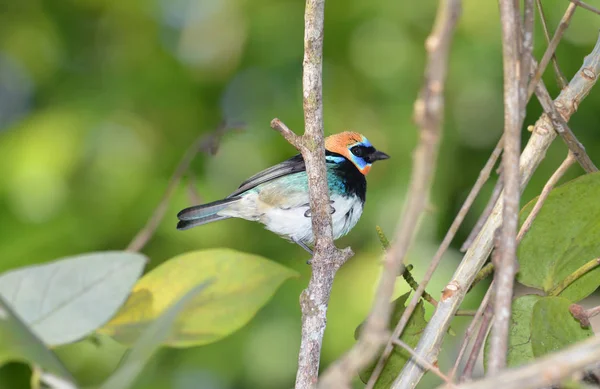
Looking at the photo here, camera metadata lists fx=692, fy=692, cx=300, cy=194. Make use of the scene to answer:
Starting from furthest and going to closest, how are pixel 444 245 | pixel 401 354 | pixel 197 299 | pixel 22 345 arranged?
pixel 401 354
pixel 444 245
pixel 197 299
pixel 22 345

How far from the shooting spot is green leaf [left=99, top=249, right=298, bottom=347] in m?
0.90

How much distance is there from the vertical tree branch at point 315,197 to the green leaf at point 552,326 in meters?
0.37

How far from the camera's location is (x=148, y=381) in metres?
2.62

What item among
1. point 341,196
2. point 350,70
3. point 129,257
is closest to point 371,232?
point 341,196

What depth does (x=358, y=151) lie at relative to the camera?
2.91m

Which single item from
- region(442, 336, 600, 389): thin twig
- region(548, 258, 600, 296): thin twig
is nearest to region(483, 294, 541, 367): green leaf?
region(548, 258, 600, 296): thin twig

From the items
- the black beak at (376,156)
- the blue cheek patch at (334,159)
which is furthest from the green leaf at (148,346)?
the black beak at (376,156)

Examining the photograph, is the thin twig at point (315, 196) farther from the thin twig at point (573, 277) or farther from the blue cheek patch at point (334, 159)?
the blue cheek patch at point (334, 159)

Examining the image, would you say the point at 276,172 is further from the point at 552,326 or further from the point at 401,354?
Answer: the point at 552,326

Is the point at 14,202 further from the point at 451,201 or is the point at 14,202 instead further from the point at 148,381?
the point at 451,201

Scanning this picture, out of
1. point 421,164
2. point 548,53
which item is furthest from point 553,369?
point 548,53

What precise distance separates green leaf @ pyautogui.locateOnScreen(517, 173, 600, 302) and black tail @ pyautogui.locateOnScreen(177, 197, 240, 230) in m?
1.49

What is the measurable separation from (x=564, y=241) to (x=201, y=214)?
1590 millimetres

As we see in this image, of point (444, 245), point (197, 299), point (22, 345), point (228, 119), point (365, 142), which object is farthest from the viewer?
point (365, 142)
